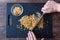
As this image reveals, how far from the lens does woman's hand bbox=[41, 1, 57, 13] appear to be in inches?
39.4

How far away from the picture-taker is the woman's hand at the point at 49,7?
100 centimetres

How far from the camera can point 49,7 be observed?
1.01 m

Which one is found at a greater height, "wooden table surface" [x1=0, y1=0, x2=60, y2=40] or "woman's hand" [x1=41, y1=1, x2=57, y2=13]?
"woman's hand" [x1=41, y1=1, x2=57, y2=13]

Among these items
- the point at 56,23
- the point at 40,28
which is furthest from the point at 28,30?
the point at 56,23

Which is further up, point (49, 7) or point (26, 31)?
point (49, 7)

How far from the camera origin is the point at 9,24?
100 centimetres

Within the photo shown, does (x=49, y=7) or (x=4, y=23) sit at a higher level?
(x=49, y=7)

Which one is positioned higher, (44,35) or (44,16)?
(44,16)

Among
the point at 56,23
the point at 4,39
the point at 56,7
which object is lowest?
the point at 4,39

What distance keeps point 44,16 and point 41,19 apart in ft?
0.10

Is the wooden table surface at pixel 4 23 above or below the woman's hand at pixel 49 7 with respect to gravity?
below

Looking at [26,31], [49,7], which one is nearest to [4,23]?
[26,31]

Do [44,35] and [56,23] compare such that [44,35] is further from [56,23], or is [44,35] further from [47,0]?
[47,0]

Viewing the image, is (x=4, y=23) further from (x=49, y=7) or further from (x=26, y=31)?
(x=49, y=7)
